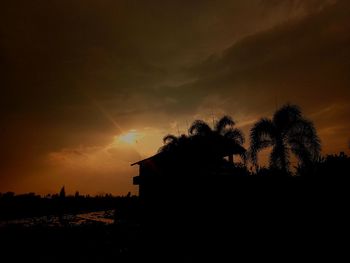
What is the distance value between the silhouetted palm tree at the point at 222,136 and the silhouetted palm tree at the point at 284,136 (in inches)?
91.2

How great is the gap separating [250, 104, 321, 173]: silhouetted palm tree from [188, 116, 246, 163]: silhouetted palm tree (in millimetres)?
2316

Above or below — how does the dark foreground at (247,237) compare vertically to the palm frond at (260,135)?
below

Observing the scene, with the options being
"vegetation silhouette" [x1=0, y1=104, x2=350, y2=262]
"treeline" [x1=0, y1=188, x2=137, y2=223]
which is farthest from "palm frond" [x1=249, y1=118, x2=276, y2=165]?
"treeline" [x1=0, y1=188, x2=137, y2=223]

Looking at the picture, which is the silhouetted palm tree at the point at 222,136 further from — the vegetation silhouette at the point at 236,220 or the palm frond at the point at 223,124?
the vegetation silhouette at the point at 236,220

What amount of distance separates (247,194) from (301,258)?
3077 mm

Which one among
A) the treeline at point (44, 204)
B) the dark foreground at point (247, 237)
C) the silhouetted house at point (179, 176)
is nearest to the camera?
the dark foreground at point (247, 237)

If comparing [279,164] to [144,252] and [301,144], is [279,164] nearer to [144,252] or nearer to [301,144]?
[301,144]

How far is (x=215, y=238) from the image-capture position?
840 cm

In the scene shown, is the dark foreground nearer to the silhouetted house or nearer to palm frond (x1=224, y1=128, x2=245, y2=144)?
the silhouetted house

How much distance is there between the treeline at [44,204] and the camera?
117 feet

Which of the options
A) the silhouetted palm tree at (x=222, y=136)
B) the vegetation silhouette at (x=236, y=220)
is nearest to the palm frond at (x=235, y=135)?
the silhouetted palm tree at (x=222, y=136)

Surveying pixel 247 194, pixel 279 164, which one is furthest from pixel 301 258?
pixel 279 164

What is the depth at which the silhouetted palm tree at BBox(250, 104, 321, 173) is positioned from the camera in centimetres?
2070

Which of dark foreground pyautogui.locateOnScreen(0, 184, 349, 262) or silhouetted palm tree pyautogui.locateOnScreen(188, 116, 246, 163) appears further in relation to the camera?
silhouetted palm tree pyautogui.locateOnScreen(188, 116, 246, 163)
